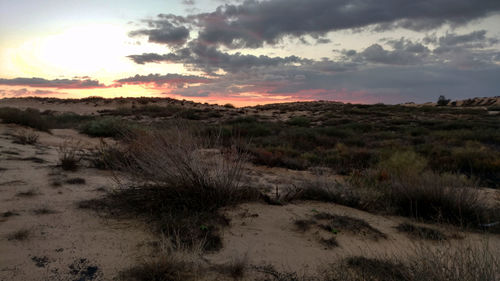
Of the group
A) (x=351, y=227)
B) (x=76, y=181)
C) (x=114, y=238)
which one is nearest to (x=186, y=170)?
(x=114, y=238)

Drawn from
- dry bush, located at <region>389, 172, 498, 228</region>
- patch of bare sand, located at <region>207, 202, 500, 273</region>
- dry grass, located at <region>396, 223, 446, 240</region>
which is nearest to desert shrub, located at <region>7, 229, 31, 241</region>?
patch of bare sand, located at <region>207, 202, 500, 273</region>

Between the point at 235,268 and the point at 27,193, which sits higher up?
the point at 27,193

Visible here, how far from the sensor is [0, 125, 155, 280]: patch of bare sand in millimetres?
2617

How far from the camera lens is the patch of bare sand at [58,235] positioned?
2.62m

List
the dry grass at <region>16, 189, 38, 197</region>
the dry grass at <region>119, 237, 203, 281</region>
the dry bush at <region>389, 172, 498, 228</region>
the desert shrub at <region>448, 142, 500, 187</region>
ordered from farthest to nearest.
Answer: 1. the desert shrub at <region>448, 142, 500, 187</region>
2. the dry bush at <region>389, 172, 498, 228</region>
3. the dry grass at <region>16, 189, 38, 197</region>
4. the dry grass at <region>119, 237, 203, 281</region>

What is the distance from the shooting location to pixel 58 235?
10.4ft

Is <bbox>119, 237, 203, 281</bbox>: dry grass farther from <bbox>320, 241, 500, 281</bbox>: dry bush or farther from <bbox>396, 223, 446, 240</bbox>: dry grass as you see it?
<bbox>396, 223, 446, 240</bbox>: dry grass

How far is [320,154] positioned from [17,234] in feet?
28.5

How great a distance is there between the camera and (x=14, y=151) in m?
6.91

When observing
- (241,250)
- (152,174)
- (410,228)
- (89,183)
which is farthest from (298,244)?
(89,183)

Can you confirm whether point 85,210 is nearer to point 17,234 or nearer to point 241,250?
point 17,234

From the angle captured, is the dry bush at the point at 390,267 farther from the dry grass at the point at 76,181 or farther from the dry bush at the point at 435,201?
the dry grass at the point at 76,181

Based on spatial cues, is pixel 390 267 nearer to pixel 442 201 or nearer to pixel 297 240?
pixel 297 240

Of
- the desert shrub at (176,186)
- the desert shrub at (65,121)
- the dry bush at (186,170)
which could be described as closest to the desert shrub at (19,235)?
the desert shrub at (176,186)
